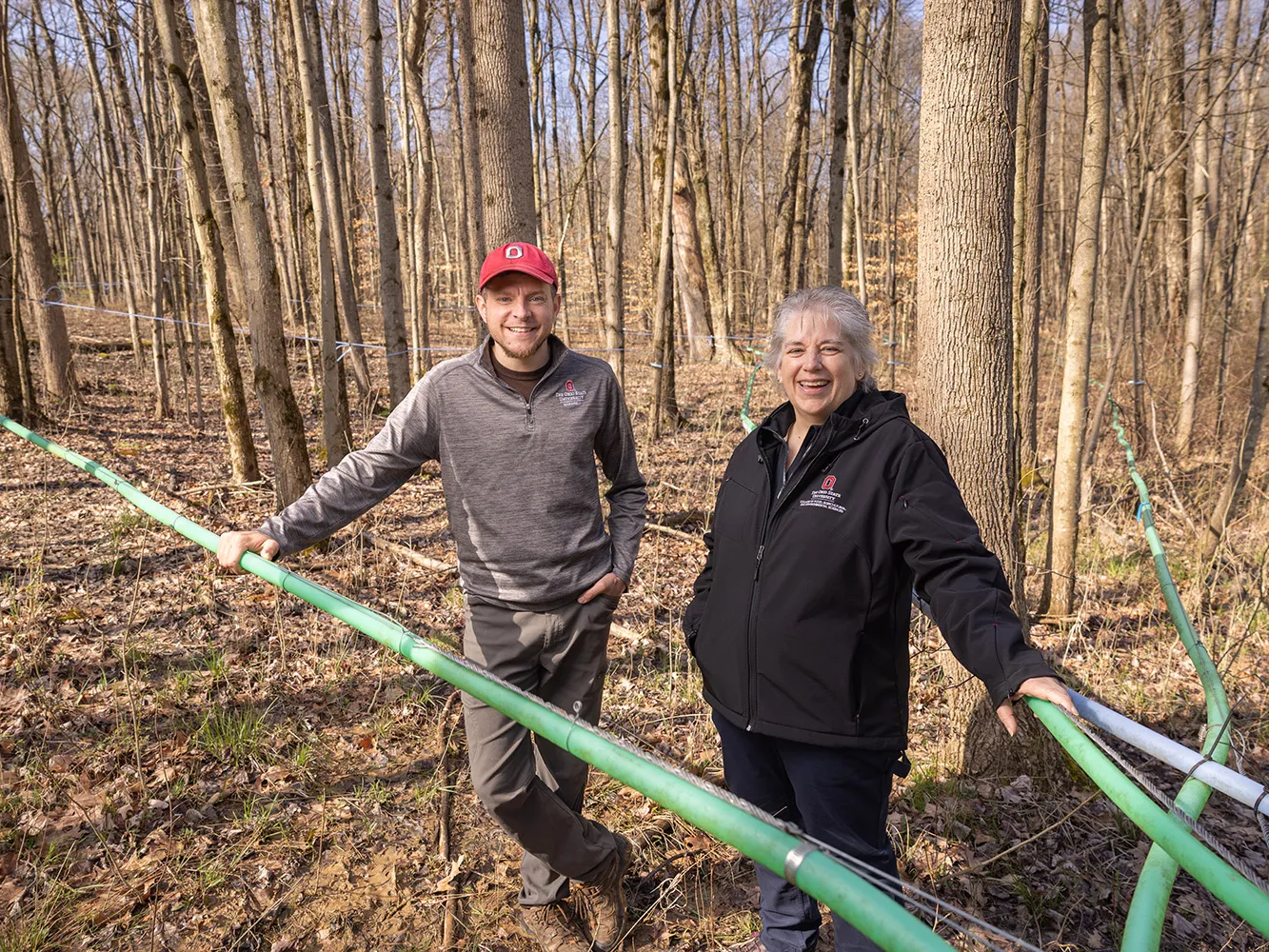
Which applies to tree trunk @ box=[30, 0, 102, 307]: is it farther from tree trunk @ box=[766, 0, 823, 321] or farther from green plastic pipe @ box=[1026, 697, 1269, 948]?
green plastic pipe @ box=[1026, 697, 1269, 948]

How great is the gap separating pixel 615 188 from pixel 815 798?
7.77 meters

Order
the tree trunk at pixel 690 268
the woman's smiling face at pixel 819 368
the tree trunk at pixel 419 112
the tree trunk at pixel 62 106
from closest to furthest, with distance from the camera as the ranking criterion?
the woman's smiling face at pixel 819 368, the tree trunk at pixel 419 112, the tree trunk at pixel 62 106, the tree trunk at pixel 690 268

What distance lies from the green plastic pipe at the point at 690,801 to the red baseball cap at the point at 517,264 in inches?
43.8

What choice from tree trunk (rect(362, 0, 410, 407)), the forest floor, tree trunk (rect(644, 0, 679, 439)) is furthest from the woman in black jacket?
tree trunk (rect(644, 0, 679, 439))

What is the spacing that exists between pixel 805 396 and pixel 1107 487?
711 cm

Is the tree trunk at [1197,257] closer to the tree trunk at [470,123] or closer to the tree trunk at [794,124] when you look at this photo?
the tree trunk at [794,124]

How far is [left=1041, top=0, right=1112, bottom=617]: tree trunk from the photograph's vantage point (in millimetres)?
5086

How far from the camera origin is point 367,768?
12.5ft

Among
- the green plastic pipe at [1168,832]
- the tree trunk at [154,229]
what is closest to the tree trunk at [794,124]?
the tree trunk at [154,229]

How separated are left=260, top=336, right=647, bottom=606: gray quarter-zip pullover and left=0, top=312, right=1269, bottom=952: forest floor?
132 centimetres

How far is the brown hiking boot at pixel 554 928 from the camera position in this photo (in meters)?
2.78

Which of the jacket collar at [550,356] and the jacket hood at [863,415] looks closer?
the jacket hood at [863,415]

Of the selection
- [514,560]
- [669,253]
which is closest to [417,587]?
[514,560]

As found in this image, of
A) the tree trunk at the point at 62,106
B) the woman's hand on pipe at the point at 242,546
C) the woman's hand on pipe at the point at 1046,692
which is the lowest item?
the woman's hand on pipe at the point at 1046,692
